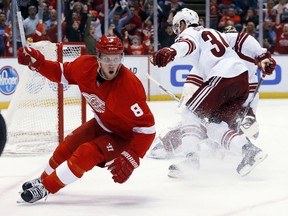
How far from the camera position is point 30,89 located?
498 cm

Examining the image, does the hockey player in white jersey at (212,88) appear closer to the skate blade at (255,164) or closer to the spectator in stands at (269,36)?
the skate blade at (255,164)

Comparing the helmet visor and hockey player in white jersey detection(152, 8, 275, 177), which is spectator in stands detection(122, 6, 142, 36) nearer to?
hockey player in white jersey detection(152, 8, 275, 177)

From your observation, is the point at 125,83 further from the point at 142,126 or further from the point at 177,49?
the point at 177,49

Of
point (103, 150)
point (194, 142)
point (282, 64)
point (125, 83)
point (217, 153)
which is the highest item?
point (125, 83)

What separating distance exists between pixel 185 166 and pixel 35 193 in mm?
1109

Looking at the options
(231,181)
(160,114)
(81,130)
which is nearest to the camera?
(81,130)

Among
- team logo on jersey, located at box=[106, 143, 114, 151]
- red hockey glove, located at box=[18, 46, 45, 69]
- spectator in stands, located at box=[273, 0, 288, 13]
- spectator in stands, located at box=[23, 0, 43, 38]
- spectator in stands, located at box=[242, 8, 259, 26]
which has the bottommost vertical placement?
spectator in stands, located at box=[242, 8, 259, 26]

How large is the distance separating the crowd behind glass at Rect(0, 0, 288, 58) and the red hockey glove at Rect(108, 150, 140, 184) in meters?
5.43

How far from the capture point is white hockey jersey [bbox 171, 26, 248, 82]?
13.5ft

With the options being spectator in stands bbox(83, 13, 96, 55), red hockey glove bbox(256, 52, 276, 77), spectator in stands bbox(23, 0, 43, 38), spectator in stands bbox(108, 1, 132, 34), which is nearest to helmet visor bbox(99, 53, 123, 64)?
red hockey glove bbox(256, 52, 276, 77)

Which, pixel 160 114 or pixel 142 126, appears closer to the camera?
pixel 142 126

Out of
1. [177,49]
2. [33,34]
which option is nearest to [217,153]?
[177,49]

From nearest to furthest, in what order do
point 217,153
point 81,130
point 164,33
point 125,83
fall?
point 125,83, point 81,130, point 217,153, point 164,33

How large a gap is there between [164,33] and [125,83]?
625 centimetres
